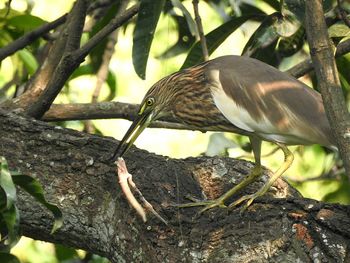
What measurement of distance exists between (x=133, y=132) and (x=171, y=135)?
3.20 m

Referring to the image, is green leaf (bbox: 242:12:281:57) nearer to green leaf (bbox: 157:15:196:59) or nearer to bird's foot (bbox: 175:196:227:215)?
green leaf (bbox: 157:15:196:59)

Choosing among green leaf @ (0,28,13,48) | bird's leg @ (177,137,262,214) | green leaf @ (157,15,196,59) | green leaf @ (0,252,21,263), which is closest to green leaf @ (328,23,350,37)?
bird's leg @ (177,137,262,214)

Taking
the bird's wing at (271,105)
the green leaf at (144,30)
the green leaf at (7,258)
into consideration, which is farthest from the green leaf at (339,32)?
the green leaf at (7,258)

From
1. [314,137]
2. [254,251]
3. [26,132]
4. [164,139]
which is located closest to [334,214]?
[254,251]

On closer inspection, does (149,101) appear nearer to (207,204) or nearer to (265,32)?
(265,32)

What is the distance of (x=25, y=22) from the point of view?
439 centimetres

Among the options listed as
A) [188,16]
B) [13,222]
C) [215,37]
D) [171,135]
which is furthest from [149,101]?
[171,135]

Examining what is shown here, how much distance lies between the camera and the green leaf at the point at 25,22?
437 cm

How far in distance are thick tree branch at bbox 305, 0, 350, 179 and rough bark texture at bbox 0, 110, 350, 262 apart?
13.8 inches

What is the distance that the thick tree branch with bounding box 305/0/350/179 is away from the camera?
2521mm

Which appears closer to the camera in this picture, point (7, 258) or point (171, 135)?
point (7, 258)

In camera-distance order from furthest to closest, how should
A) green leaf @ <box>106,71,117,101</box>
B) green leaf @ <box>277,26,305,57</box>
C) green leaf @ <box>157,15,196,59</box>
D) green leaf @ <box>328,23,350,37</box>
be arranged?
green leaf @ <box>106,71,117,101</box> < green leaf @ <box>157,15,196,59</box> < green leaf @ <box>277,26,305,57</box> < green leaf @ <box>328,23,350,37</box>

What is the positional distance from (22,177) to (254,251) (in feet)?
2.47

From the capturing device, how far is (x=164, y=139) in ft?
22.2
